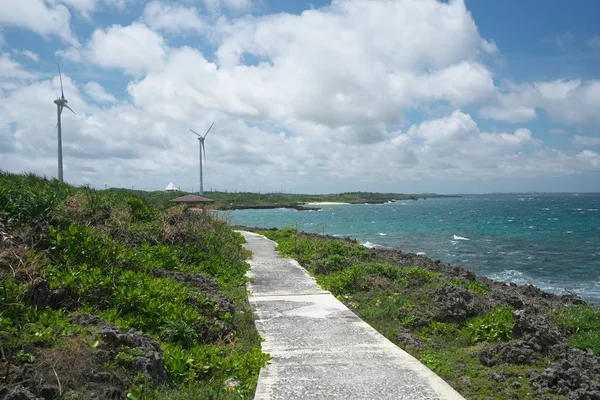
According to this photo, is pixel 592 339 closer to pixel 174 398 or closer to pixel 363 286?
pixel 363 286

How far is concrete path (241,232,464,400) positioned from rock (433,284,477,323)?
1579 millimetres

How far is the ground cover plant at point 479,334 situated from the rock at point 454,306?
0.06 feet

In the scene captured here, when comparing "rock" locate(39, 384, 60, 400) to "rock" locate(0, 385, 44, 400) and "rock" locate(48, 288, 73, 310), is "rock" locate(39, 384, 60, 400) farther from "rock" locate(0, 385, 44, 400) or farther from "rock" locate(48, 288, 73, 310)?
"rock" locate(48, 288, 73, 310)

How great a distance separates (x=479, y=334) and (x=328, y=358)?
9.44 ft

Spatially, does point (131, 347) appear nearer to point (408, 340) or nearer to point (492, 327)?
point (408, 340)

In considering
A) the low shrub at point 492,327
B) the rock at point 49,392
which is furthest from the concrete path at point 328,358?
the rock at point 49,392

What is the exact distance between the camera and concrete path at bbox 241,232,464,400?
4934 mm

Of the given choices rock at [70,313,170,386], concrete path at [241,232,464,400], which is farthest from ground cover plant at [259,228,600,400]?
rock at [70,313,170,386]

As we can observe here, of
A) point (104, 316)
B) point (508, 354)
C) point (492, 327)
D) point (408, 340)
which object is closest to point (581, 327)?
point (492, 327)

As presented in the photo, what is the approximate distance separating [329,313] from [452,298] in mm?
2223

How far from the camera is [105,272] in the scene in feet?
24.7

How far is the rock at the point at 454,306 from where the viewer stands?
8227mm

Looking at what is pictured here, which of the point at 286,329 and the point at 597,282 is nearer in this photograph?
the point at 286,329

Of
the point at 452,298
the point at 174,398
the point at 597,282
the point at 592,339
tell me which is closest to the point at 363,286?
the point at 452,298
